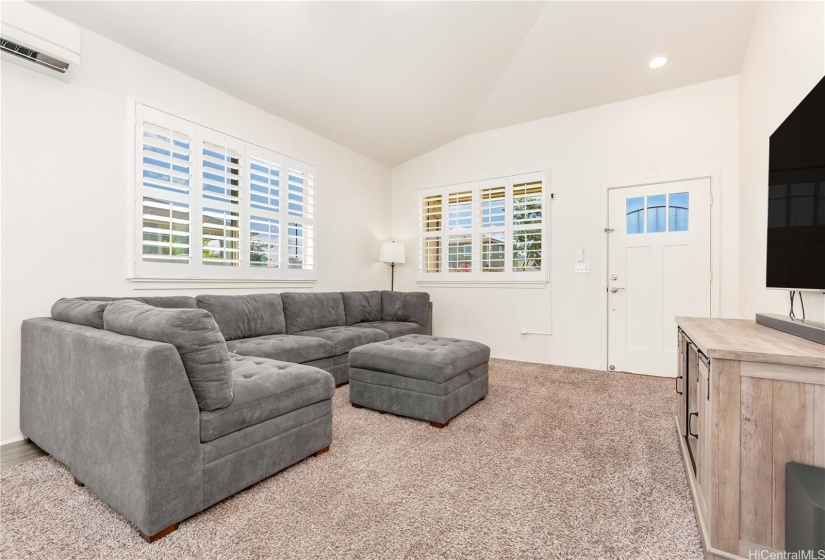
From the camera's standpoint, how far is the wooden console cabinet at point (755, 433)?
1.15 m

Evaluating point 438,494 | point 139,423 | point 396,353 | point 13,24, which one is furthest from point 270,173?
point 438,494

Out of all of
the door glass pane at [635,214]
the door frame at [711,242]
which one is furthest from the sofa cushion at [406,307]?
the door glass pane at [635,214]

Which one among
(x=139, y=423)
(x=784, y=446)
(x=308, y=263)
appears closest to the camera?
(x=784, y=446)

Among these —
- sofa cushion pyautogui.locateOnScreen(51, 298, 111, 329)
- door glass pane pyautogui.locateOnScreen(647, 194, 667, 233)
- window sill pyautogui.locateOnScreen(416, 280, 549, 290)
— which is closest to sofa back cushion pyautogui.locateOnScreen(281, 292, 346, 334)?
window sill pyautogui.locateOnScreen(416, 280, 549, 290)

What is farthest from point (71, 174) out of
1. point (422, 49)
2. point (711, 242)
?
point (711, 242)

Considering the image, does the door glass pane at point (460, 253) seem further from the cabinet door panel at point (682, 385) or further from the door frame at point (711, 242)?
the cabinet door panel at point (682, 385)

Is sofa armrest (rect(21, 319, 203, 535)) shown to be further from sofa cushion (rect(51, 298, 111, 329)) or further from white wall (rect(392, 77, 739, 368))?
white wall (rect(392, 77, 739, 368))

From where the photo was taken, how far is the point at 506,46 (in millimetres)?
3512

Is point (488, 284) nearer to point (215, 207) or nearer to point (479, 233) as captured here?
point (479, 233)

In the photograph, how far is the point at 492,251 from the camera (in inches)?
189

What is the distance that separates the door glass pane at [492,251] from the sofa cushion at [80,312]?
3886 millimetres

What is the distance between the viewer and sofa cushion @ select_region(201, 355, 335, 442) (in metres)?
1.58

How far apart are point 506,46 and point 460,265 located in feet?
8.34

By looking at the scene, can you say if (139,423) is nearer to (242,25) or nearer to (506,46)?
(242,25)
